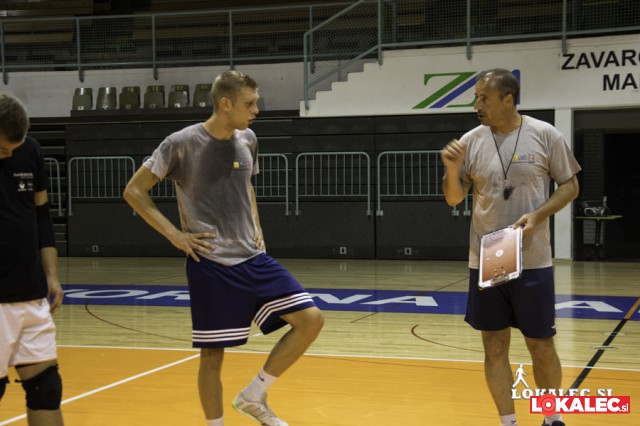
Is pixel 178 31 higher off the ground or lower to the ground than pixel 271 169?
higher

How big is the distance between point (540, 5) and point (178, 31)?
7.24 metres

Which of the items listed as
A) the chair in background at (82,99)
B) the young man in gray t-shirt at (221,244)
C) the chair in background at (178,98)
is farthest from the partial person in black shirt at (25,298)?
the chair in background at (82,99)

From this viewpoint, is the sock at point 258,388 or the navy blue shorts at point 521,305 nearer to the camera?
the navy blue shorts at point 521,305

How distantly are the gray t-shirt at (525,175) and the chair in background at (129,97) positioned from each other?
12.9 meters

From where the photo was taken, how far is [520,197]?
3.88 metres

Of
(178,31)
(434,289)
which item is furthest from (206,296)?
(178,31)

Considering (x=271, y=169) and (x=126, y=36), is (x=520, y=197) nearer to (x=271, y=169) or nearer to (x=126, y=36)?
(x=271, y=169)

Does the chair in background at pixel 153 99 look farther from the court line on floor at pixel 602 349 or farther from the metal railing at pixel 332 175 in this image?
the court line on floor at pixel 602 349

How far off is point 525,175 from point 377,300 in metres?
5.81

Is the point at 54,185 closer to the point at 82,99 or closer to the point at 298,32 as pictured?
the point at 82,99

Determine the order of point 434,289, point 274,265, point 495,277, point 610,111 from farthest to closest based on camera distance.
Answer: point 610,111, point 434,289, point 274,265, point 495,277

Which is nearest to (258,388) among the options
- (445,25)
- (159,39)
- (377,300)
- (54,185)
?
(377,300)

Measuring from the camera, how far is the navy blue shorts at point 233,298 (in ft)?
12.4

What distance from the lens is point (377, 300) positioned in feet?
31.3
